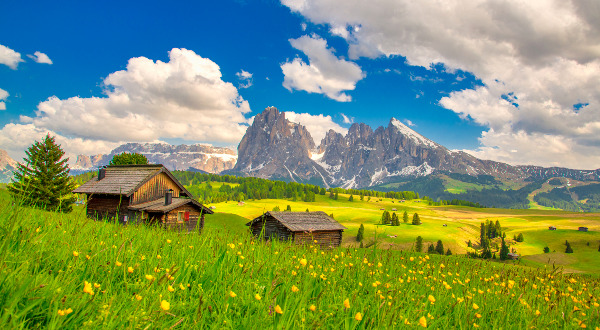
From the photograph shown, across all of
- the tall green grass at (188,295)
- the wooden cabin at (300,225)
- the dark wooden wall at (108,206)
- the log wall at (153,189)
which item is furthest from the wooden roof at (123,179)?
the tall green grass at (188,295)

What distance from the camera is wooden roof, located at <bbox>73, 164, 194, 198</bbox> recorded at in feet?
113

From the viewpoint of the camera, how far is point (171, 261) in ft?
12.5

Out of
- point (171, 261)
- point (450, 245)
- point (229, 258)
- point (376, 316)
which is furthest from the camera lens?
point (450, 245)

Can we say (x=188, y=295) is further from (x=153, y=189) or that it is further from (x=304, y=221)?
(x=304, y=221)

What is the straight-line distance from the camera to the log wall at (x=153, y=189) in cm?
3506

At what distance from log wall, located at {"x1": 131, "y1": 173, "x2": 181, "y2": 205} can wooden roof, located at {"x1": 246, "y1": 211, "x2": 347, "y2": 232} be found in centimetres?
1227

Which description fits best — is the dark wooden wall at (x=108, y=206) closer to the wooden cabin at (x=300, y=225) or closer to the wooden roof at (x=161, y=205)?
the wooden roof at (x=161, y=205)

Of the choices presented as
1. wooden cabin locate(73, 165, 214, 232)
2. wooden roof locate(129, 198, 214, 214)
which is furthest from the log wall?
wooden roof locate(129, 198, 214, 214)

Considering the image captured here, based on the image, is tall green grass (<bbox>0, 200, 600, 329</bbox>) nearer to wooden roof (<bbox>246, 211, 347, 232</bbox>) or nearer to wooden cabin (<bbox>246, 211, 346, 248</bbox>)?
wooden roof (<bbox>246, 211, 347, 232</bbox>)

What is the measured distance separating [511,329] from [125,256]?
4.66 m

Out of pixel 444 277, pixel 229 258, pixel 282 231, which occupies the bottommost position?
pixel 282 231

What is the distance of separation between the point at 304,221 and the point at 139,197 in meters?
22.6

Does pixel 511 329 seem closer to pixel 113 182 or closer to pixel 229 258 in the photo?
pixel 229 258

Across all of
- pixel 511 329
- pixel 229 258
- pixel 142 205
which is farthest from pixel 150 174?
pixel 511 329
